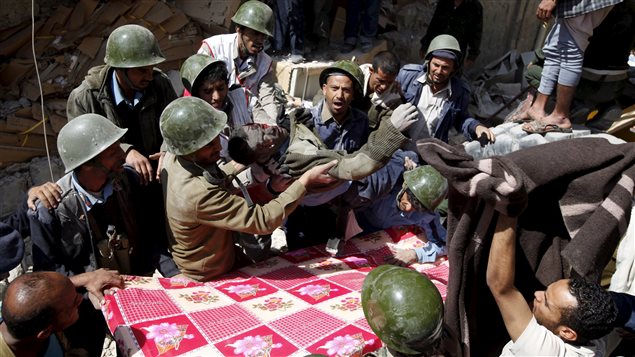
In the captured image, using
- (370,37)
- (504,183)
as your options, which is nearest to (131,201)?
(504,183)

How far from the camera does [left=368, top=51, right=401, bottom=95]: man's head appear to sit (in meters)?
4.02

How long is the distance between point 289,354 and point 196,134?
131cm

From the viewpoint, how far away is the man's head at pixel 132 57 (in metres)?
3.41

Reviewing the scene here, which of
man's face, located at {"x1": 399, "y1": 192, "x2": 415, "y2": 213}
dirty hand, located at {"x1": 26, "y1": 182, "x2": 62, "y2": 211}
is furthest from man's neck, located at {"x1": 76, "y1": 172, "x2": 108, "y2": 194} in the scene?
man's face, located at {"x1": 399, "y1": 192, "x2": 415, "y2": 213}

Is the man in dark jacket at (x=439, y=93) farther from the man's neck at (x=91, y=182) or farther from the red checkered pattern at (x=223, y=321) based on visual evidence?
the man's neck at (x=91, y=182)

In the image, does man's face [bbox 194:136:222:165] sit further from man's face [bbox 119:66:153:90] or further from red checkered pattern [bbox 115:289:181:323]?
man's face [bbox 119:66:153:90]

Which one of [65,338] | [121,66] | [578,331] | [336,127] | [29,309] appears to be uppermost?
[121,66]

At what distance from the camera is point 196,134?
8.84 ft

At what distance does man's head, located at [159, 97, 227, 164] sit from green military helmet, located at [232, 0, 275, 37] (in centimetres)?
171

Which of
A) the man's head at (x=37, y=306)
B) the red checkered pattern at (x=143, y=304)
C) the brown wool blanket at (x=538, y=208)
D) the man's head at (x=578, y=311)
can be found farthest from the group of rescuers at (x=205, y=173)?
the man's head at (x=578, y=311)

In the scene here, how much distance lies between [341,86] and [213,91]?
976 millimetres

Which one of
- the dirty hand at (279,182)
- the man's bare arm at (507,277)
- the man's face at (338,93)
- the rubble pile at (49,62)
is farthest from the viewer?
the rubble pile at (49,62)

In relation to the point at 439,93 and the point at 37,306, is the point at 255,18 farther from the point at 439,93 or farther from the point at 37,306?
the point at 37,306

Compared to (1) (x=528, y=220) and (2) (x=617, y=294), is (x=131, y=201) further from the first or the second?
(2) (x=617, y=294)
